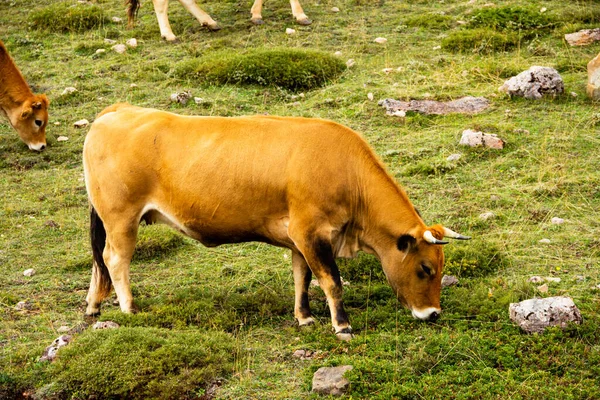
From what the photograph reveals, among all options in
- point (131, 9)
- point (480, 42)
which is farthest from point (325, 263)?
point (131, 9)

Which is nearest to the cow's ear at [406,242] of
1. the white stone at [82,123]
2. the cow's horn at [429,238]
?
the cow's horn at [429,238]

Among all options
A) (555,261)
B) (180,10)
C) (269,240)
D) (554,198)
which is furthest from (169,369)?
(180,10)

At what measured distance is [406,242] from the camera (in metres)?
7.71

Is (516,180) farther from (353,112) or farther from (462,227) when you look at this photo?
(353,112)

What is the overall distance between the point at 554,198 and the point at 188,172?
4.14 metres

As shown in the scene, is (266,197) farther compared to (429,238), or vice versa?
(266,197)

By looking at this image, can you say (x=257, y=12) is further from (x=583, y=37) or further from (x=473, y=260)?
(x=473, y=260)

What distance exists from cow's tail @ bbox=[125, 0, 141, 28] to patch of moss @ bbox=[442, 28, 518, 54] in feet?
18.4

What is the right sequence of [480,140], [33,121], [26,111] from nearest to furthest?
[480,140] < [33,121] < [26,111]

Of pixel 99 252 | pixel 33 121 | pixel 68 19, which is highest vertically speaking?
pixel 99 252

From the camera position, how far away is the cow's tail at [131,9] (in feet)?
54.5

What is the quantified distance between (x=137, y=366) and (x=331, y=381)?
4.78ft

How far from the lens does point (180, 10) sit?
59.7 ft

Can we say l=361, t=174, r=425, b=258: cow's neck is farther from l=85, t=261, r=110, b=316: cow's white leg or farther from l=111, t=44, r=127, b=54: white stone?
l=111, t=44, r=127, b=54: white stone
